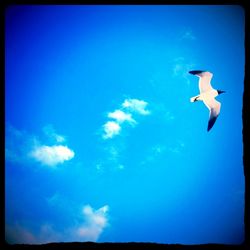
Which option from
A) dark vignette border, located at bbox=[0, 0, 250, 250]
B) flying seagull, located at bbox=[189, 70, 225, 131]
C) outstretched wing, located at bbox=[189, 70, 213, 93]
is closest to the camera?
dark vignette border, located at bbox=[0, 0, 250, 250]

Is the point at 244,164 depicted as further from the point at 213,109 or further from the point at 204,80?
the point at 204,80

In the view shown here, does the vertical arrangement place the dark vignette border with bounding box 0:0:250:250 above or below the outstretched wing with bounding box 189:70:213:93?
below

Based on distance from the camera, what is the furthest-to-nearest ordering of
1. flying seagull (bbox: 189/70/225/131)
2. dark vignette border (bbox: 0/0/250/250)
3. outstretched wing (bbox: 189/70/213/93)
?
flying seagull (bbox: 189/70/225/131) → outstretched wing (bbox: 189/70/213/93) → dark vignette border (bbox: 0/0/250/250)

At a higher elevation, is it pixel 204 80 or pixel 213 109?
pixel 204 80

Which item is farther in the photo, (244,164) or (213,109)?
(213,109)

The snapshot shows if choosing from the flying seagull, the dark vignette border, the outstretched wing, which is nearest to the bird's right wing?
the flying seagull

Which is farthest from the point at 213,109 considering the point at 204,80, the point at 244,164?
the point at 244,164

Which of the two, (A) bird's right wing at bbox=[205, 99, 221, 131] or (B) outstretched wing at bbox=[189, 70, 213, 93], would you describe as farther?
(A) bird's right wing at bbox=[205, 99, 221, 131]

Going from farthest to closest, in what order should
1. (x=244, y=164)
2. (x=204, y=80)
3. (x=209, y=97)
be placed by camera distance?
1. (x=209, y=97)
2. (x=204, y=80)
3. (x=244, y=164)

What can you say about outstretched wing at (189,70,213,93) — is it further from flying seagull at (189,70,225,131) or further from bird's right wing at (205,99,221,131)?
bird's right wing at (205,99,221,131)

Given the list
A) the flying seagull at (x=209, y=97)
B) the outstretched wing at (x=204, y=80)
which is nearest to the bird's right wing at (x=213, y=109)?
the flying seagull at (x=209, y=97)
